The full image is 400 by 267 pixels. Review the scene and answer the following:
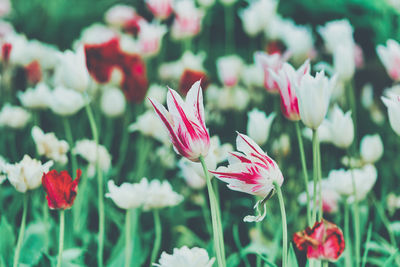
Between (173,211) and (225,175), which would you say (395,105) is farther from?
(173,211)

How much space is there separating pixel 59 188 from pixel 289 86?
1.42ft

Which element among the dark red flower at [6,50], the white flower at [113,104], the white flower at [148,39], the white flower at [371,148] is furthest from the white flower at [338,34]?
the dark red flower at [6,50]

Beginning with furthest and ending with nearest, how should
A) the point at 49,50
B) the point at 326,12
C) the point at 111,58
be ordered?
the point at 326,12 → the point at 49,50 → the point at 111,58

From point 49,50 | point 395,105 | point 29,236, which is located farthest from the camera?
point 49,50

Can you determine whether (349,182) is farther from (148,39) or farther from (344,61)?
(148,39)

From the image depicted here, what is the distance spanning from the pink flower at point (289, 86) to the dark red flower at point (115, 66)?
91 centimetres

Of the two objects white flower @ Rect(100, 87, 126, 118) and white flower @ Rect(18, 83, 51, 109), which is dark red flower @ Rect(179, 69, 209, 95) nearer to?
white flower @ Rect(100, 87, 126, 118)

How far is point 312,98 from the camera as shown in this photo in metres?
0.86

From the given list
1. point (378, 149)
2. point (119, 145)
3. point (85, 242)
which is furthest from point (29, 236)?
point (378, 149)

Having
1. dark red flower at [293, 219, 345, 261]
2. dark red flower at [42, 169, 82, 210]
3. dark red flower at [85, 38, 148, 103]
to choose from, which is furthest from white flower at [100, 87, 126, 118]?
dark red flower at [293, 219, 345, 261]

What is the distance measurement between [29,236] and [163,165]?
505 millimetres

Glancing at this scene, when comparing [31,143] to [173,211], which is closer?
[173,211]

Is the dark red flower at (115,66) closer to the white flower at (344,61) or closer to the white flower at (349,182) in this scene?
the white flower at (344,61)

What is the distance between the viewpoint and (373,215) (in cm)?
162
